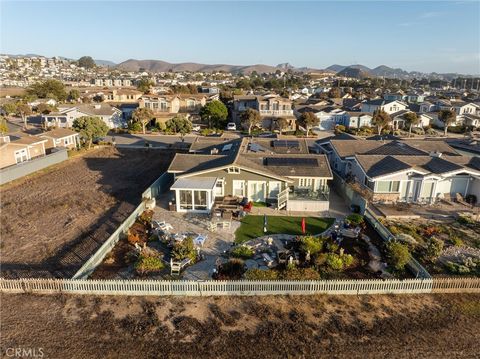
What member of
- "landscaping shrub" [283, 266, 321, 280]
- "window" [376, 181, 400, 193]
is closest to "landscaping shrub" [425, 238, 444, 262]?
"landscaping shrub" [283, 266, 321, 280]

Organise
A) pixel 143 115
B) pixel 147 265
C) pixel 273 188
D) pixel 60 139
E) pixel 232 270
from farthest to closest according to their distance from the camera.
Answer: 1. pixel 143 115
2. pixel 60 139
3. pixel 273 188
4. pixel 147 265
5. pixel 232 270

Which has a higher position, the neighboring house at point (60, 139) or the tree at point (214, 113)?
the tree at point (214, 113)

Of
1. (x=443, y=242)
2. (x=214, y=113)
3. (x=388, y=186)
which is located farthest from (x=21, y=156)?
(x=443, y=242)

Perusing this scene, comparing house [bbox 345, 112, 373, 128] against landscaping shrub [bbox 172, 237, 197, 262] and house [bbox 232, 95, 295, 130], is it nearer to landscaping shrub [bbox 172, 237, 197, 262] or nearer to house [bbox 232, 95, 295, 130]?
house [bbox 232, 95, 295, 130]

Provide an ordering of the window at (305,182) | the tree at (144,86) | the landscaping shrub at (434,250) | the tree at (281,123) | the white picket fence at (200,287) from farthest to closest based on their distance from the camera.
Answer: the tree at (144,86) → the tree at (281,123) → the window at (305,182) → the landscaping shrub at (434,250) → the white picket fence at (200,287)

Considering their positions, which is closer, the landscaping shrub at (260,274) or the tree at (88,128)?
the landscaping shrub at (260,274)

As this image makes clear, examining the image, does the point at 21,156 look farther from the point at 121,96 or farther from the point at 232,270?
the point at 121,96

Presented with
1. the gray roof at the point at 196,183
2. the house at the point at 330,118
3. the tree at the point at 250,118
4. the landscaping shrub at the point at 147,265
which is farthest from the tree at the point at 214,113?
the landscaping shrub at the point at 147,265

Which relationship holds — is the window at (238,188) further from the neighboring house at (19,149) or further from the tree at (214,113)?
the tree at (214,113)
